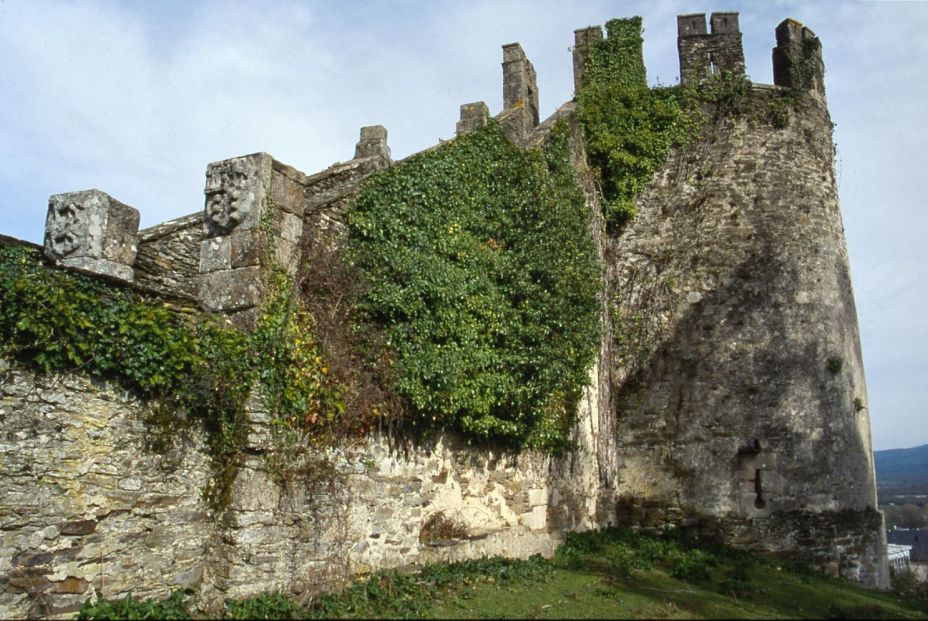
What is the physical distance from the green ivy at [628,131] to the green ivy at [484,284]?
2320 mm

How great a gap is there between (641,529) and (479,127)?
711cm

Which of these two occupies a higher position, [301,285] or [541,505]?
[301,285]

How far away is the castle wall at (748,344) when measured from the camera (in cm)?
1242

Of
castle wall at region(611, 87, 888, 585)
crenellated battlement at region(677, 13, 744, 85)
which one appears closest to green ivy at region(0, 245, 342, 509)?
castle wall at region(611, 87, 888, 585)

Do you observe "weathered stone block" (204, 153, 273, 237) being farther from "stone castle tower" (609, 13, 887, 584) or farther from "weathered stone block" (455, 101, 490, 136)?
"stone castle tower" (609, 13, 887, 584)

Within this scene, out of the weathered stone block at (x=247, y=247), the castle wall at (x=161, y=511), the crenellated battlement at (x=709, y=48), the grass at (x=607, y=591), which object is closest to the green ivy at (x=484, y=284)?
the castle wall at (x=161, y=511)

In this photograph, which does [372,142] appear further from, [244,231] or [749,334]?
[749,334]

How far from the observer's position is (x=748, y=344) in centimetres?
1290

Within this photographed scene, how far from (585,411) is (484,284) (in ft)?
11.9

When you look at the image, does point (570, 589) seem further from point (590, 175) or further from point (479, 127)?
point (590, 175)

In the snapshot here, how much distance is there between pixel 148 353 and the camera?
22.2 ft

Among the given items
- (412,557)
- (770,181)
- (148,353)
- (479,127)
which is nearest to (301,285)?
(148,353)

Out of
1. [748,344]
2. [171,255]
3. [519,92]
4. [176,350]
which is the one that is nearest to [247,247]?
[176,350]

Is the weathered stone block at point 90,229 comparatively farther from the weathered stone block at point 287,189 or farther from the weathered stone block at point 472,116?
the weathered stone block at point 472,116
